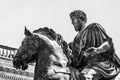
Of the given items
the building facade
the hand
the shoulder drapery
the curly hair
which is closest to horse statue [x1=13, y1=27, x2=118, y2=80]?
the shoulder drapery

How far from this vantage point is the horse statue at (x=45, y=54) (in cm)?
1047

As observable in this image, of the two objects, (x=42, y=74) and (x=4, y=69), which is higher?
(x=42, y=74)

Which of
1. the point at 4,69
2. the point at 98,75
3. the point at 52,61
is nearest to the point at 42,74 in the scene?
the point at 52,61

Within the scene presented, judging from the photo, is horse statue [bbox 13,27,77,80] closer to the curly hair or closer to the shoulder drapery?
the shoulder drapery

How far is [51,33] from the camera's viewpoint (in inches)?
433

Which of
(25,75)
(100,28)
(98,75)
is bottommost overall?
(25,75)

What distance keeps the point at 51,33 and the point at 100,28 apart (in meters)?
0.85

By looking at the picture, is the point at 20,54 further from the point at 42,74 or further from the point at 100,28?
the point at 100,28

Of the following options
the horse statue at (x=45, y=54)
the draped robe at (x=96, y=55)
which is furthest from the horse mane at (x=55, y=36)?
the draped robe at (x=96, y=55)

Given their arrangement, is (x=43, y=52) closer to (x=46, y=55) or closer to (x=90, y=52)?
(x=46, y=55)

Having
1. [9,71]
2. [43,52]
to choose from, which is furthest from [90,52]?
[9,71]

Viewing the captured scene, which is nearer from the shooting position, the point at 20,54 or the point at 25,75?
the point at 20,54

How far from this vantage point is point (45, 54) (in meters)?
10.7

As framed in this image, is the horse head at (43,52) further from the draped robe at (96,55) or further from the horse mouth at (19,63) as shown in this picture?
the draped robe at (96,55)
